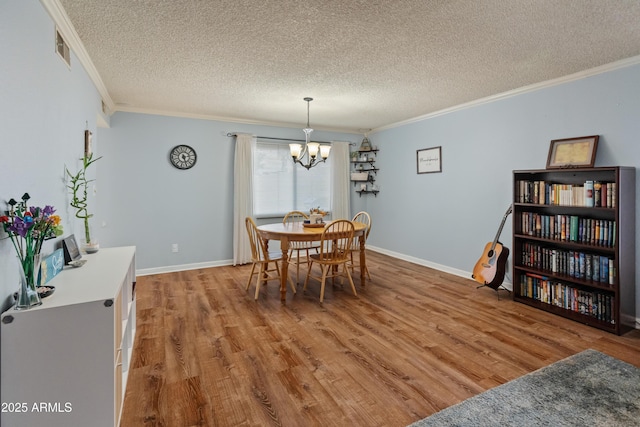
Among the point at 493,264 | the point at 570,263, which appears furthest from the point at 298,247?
the point at 570,263

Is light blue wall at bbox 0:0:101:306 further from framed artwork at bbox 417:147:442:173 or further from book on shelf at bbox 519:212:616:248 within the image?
framed artwork at bbox 417:147:442:173

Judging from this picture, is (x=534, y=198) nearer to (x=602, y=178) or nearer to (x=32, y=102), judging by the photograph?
(x=602, y=178)

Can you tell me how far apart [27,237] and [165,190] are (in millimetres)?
3397

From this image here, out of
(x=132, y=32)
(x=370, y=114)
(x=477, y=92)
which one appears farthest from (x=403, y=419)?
(x=370, y=114)

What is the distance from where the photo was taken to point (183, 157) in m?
4.73

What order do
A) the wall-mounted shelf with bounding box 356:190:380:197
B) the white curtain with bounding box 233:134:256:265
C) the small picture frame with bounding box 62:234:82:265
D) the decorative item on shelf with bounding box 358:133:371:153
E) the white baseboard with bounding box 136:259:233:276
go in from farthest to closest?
1. the wall-mounted shelf with bounding box 356:190:380:197
2. the decorative item on shelf with bounding box 358:133:371:153
3. the white curtain with bounding box 233:134:256:265
4. the white baseboard with bounding box 136:259:233:276
5. the small picture frame with bounding box 62:234:82:265

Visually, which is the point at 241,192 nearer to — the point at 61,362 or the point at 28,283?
the point at 28,283

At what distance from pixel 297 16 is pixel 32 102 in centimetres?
159

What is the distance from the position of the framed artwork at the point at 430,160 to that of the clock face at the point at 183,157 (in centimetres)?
347

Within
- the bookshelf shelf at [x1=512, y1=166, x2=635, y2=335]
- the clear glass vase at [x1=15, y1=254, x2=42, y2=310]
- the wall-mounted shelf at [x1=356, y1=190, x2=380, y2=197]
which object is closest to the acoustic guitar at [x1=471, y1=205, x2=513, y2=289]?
the bookshelf shelf at [x1=512, y1=166, x2=635, y2=335]

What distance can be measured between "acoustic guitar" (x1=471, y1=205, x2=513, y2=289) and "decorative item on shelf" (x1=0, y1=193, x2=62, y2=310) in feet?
13.0

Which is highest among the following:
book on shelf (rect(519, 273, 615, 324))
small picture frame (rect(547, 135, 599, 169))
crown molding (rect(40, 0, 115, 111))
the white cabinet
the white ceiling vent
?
crown molding (rect(40, 0, 115, 111))

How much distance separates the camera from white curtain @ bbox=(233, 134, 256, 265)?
16.4ft

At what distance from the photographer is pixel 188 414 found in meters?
1.76
